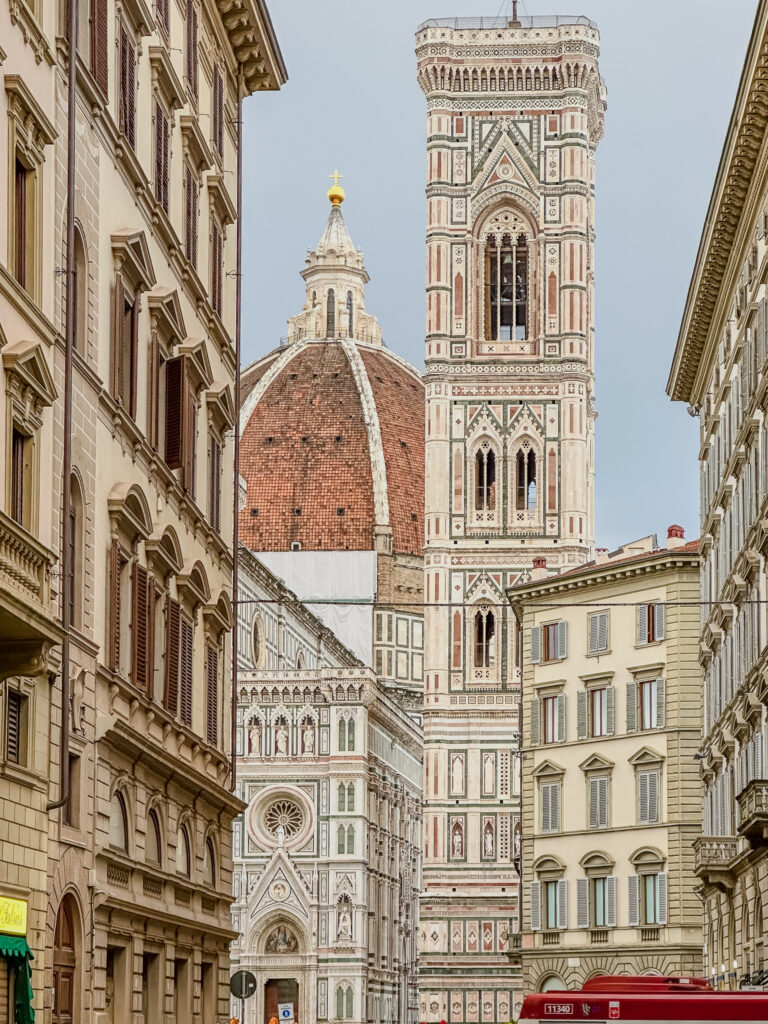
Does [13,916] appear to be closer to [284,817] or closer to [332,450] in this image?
[284,817]

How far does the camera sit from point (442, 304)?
3723 inches

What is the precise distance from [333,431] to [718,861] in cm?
13240

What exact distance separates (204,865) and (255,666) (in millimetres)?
84389

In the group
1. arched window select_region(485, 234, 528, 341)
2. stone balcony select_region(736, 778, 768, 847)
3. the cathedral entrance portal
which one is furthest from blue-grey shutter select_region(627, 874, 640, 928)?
the cathedral entrance portal

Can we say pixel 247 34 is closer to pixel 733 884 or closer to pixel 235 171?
pixel 235 171

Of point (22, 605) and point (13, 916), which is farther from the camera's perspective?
point (13, 916)

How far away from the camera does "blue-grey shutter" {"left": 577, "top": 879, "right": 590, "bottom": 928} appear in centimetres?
6569

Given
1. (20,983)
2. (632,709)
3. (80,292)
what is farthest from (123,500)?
(632,709)

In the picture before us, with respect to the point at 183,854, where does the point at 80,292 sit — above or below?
above

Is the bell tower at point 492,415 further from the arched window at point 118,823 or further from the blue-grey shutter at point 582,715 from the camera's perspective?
the arched window at point 118,823

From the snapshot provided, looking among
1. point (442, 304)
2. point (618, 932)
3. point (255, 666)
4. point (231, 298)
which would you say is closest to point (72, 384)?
point (231, 298)

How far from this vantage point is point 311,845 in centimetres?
10844

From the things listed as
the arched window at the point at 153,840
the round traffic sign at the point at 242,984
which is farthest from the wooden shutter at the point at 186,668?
the round traffic sign at the point at 242,984

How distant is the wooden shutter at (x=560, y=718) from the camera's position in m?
67.6
